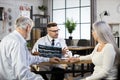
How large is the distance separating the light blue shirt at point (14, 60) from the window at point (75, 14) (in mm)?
7028

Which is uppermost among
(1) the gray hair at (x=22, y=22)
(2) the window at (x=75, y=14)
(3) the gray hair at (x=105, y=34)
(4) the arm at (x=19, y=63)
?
(2) the window at (x=75, y=14)

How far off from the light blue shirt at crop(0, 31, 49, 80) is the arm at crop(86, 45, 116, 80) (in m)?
0.56

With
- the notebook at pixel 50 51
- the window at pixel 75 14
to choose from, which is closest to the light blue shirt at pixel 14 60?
the notebook at pixel 50 51

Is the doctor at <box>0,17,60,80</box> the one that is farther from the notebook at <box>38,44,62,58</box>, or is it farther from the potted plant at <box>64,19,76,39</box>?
the potted plant at <box>64,19,76,39</box>

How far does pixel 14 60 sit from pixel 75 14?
763 centimetres

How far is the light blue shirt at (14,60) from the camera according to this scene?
80.2 inches

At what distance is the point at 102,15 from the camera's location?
28.1 feet

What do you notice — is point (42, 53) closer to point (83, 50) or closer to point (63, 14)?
point (83, 50)

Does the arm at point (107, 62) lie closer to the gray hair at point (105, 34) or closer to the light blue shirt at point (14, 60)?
the gray hair at point (105, 34)

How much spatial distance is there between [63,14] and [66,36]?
91 cm

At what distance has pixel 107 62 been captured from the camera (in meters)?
1.95

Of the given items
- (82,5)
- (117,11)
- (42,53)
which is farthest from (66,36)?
(42,53)

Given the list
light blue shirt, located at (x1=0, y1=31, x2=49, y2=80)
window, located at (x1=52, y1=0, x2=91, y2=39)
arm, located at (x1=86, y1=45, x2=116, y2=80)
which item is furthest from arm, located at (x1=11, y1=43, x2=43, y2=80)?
window, located at (x1=52, y1=0, x2=91, y2=39)

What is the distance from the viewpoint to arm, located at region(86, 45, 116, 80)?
6.40 ft
